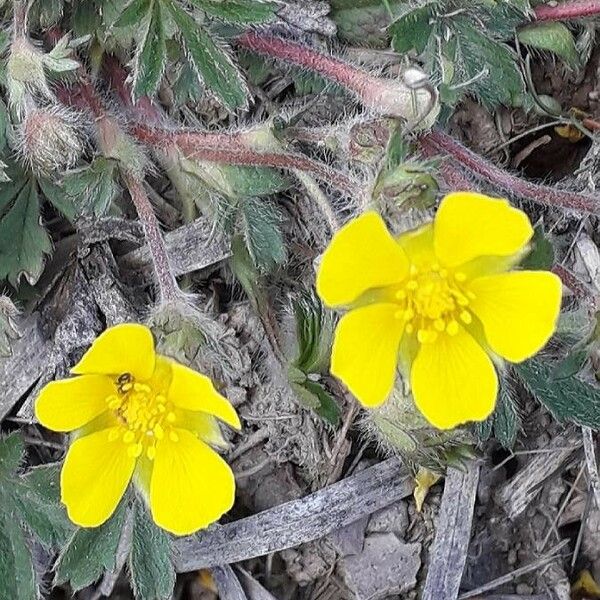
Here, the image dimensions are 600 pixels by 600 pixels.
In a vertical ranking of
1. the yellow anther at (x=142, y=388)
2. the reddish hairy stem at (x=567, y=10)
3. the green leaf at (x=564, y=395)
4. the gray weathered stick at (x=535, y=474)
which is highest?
the yellow anther at (x=142, y=388)

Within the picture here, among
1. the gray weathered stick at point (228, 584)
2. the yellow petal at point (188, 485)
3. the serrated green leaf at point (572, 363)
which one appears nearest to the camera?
the yellow petal at point (188, 485)

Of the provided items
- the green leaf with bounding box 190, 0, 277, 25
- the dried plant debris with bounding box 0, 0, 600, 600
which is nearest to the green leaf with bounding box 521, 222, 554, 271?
the dried plant debris with bounding box 0, 0, 600, 600

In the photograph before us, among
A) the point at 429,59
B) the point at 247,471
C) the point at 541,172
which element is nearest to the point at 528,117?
the point at 541,172

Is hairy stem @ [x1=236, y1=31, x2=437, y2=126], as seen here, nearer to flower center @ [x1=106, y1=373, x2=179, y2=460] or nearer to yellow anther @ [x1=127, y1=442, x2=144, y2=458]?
flower center @ [x1=106, y1=373, x2=179, y2=460]

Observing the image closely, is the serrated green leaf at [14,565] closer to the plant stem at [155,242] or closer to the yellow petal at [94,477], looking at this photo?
the yellow petal at [94,477]

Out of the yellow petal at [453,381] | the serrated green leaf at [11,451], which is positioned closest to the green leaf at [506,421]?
the yellow petal at [453,381]

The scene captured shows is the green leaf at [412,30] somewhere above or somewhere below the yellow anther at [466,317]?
above
